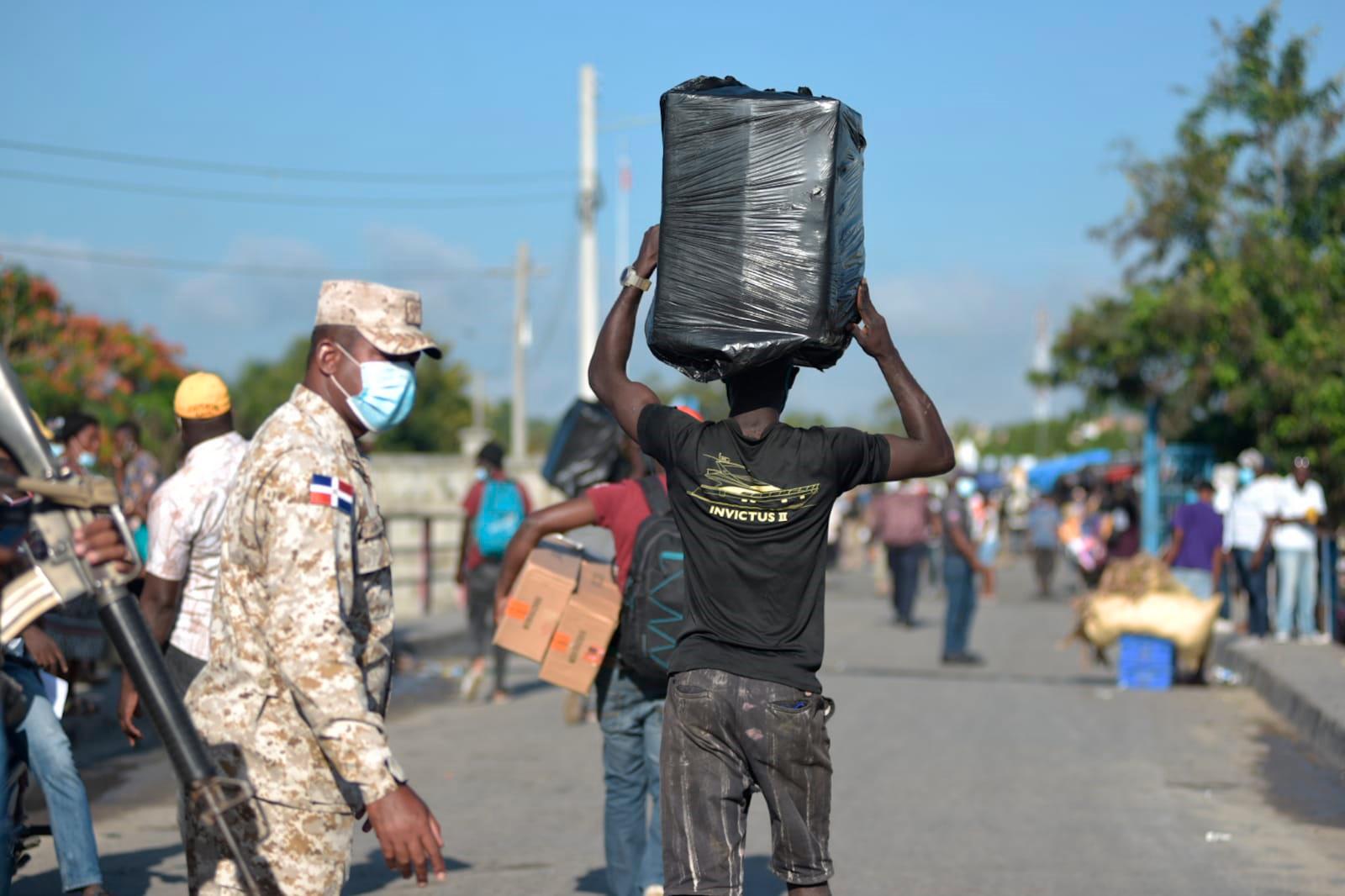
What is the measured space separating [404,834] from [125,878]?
4.26 meters

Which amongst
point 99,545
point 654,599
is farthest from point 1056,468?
point 99,545

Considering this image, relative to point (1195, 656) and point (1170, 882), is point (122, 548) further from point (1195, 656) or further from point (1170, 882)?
point (1195, 656)

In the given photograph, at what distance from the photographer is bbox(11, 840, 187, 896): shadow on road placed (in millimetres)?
6775

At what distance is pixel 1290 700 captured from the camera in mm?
12414

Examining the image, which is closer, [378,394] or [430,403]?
[378,394]

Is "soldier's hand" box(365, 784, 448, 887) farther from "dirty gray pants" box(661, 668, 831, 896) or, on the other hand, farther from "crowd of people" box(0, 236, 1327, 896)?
"dirty gray pants" box(661, 668, 831, 896)

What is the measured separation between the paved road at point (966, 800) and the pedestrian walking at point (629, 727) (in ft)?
2.62

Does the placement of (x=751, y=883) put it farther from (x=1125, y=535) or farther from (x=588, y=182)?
(x=588, y=182)

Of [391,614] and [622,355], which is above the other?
[622,355]

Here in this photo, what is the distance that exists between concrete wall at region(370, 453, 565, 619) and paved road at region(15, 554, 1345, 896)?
867 cm

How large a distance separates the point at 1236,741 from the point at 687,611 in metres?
8.42

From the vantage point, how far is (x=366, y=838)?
8094 millimetres

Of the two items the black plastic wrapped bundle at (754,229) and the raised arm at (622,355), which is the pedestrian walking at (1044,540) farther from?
the black plastic wrapped bundle at (754,229)

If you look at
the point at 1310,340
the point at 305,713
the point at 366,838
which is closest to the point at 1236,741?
the point at 366,838
